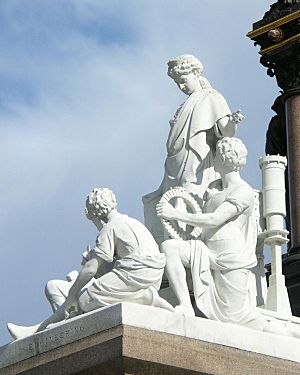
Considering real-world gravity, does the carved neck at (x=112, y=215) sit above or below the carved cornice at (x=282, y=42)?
below

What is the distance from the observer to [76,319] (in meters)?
24.1

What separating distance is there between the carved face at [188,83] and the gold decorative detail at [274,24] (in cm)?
957

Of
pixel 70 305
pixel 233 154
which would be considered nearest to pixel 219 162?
pixel 233 154

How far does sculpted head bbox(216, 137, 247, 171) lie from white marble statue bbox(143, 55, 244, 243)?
0.59 meters

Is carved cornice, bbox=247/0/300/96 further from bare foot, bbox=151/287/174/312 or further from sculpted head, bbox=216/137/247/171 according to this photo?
bare foot, bbox=151/287/174/312

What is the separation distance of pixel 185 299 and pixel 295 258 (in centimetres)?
1036

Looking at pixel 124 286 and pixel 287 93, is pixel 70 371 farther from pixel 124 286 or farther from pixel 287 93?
pixel 287 93

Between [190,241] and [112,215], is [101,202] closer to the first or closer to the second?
[112,215]

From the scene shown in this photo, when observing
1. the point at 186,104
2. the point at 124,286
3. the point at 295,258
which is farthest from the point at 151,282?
the point at 295,258

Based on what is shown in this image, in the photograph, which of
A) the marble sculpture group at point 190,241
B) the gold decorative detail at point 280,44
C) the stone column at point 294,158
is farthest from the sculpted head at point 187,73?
the gold decorative detail at point 280,44

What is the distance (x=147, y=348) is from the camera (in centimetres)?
2350

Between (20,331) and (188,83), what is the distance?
4.53m

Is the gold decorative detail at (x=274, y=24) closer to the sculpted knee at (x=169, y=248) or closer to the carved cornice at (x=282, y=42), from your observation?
the carved cornice at (x=282, y=42)

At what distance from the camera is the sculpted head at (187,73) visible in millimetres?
27250
